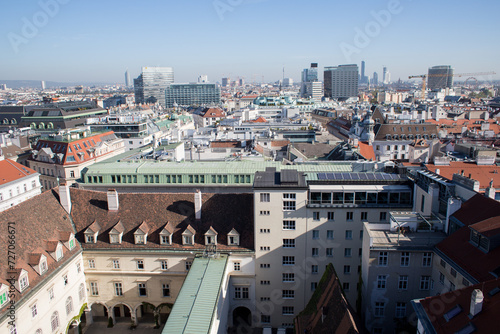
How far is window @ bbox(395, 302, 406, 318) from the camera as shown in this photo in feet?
124

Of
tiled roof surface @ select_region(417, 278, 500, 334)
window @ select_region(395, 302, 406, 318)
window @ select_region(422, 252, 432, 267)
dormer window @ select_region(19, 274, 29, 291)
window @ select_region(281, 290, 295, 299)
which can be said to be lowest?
window @ select_region(281, 290, 295, 299)

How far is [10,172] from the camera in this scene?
7744cm

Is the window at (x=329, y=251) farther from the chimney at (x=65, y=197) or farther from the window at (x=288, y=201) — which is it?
the chimney at (x=65, y=197)

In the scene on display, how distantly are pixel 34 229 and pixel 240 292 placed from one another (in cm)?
2377

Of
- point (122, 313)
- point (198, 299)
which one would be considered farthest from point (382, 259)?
point (122, 313)

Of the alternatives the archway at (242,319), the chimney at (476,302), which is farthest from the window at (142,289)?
the chimney at (476,302)

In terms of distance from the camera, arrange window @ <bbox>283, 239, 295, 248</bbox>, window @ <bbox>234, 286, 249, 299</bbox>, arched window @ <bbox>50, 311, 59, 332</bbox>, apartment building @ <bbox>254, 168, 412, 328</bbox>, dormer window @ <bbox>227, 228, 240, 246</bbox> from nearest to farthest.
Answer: arched window @ <bbox>50, 311, 59, 332</bbox>
apartment building @ <bbox>254, 168, 412, 328</bbox>
dormer window @ <bbox>227, 228, 240, 246</bbox>
window @ <bbox>283, 239, 295, 248</bbox>
window @ <bbox>234, 286, 249, 299</bbox>

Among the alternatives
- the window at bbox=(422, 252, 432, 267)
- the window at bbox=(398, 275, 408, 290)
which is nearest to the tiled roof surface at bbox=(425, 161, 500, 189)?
the window at bbox=(422, 252, 432, 267)

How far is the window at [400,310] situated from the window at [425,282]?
2366mm

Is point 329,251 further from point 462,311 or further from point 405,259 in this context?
point 462,311

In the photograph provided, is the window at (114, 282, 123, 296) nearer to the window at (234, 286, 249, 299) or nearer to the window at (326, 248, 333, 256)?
the window at (234, 286, 249, 299)

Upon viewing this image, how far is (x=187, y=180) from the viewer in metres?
61.8

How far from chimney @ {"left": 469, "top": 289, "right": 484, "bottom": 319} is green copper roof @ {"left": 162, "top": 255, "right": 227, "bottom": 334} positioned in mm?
19946

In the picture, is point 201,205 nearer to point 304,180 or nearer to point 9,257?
point 304,180
